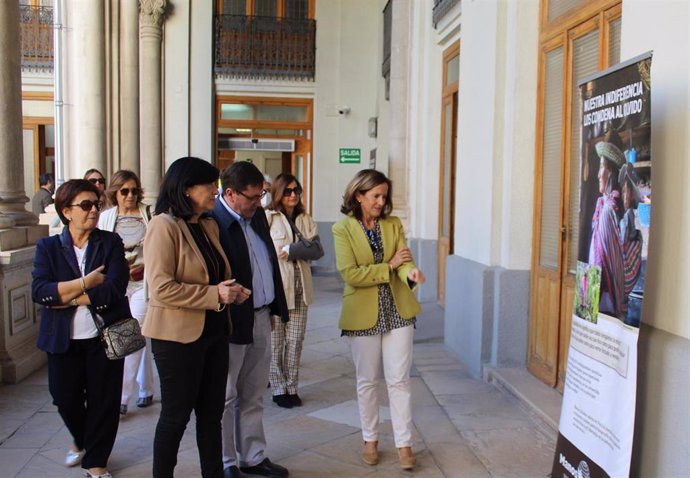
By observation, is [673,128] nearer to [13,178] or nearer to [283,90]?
[13,178]

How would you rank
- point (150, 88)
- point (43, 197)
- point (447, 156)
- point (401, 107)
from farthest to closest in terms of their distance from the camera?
point (150, 88), point (43, 197), point (401, 107), point (447, 156)

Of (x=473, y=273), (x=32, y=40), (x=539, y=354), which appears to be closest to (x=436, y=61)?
(x=473, y=273)

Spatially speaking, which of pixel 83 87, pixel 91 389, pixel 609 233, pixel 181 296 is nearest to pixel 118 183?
pixel 91 389

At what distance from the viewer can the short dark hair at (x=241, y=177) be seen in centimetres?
392

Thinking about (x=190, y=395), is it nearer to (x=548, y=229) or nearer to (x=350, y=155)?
(x=548, y=229)

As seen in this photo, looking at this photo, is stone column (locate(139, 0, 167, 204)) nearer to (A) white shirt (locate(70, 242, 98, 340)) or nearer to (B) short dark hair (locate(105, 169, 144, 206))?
(B) short dark hair (locate(105, 169, 144, 206))

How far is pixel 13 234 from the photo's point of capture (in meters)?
6.47

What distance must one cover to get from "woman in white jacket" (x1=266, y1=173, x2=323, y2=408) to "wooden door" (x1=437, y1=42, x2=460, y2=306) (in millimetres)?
3834

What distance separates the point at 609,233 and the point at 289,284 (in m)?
3.03

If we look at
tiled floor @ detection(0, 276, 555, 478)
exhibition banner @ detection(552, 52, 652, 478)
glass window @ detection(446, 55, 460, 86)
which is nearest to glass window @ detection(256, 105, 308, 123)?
glass window @ detection(446, 55, 460, 86)

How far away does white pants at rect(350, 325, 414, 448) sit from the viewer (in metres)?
4.30

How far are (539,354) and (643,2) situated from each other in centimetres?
311

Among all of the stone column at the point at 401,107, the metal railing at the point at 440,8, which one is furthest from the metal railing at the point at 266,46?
the metal railing at the point at 440,8

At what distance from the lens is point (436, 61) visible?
980 centimetres
